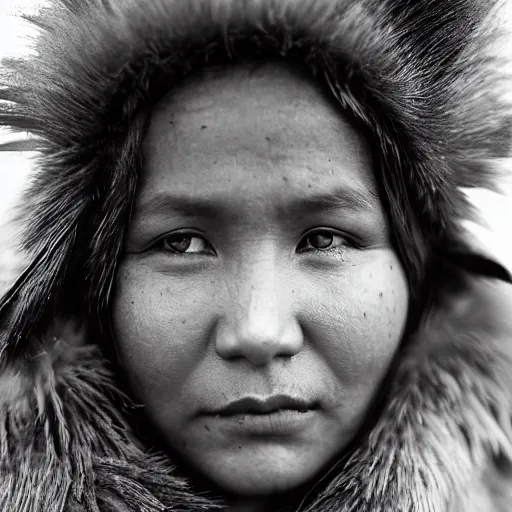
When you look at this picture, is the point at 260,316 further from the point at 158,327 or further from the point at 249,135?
the point at 249,135

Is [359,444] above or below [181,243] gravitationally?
below

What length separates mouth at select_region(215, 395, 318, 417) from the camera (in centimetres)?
126

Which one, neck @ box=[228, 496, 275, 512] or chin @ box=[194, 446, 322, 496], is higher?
chin @ box=[194, 446, 322, 496]

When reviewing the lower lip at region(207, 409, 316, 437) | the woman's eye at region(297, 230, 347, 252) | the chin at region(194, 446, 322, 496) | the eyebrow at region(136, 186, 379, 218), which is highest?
the eyebrow at region(136, 186, 379, 218)

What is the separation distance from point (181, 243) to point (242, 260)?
0.39 feet

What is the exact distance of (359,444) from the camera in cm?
139

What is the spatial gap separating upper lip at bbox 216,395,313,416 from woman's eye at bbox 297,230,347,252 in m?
0.24

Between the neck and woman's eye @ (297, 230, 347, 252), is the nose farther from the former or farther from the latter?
the neck

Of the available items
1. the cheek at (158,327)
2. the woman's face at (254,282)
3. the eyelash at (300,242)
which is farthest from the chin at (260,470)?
the eyelash at (300,242)

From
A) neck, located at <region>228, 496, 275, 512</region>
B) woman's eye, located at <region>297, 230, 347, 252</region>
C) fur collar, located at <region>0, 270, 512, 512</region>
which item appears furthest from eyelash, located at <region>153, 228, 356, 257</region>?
neck, located at <region>228, 496, 275, 512</region>

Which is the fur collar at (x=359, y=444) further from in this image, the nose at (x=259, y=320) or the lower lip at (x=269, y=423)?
the nose at (x=259, y=320)

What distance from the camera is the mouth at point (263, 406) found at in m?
1.26

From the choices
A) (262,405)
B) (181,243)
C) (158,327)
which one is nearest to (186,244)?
(181,243)

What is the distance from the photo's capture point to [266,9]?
1.23 meters
